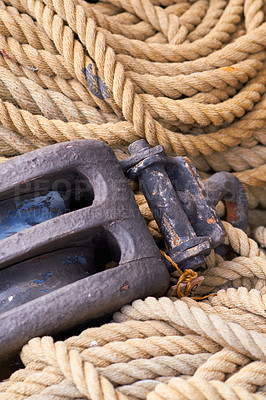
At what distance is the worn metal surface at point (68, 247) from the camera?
2.50 ft

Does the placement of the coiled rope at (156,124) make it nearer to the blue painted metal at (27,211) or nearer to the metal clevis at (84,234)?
the metal clevis at (84,234)

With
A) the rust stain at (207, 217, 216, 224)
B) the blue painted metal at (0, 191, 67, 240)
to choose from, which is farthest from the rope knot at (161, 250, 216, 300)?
the blue painted metal at (0, 191, 67, 240)

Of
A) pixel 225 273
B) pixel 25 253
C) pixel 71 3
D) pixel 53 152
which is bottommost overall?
pixel 225 273

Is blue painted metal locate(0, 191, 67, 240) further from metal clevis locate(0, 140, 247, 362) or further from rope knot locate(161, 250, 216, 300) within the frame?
rope knot locate(161, 250, 216, 300)

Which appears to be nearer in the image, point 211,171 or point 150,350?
point 150,350

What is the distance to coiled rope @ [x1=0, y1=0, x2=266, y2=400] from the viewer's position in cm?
74

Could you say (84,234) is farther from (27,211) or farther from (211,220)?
(211,220)

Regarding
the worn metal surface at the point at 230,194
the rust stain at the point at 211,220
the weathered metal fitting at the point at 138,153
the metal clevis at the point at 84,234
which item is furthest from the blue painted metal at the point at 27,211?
the worn metal surface at the point at 230,194

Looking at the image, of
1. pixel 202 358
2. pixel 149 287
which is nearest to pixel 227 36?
pixel 149 287

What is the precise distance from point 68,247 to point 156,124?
48 cm

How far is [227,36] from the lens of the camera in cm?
139

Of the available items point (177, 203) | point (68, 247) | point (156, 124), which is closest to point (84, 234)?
point (68, 247)

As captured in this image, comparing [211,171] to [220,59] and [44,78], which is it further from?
[44,78]

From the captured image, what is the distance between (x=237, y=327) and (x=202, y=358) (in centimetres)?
9
